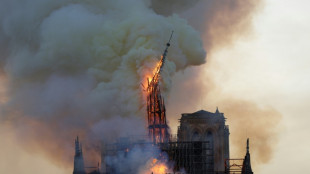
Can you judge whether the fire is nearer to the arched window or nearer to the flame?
the flame

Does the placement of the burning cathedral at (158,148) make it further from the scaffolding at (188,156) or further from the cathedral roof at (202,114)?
the cathedral roof at (202,114)

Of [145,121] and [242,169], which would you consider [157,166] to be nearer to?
[145,121]

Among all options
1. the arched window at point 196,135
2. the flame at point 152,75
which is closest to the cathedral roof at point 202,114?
the arched window at point 196,135

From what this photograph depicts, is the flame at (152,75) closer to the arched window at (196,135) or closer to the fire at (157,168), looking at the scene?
the fire at (157,168)

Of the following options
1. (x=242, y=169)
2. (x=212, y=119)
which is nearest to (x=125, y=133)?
(x=242, y=169)

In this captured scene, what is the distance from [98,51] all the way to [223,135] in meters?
38.9

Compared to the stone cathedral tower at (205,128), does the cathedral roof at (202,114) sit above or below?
above

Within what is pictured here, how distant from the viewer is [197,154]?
138 metres

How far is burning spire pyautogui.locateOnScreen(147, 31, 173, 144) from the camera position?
13412cm

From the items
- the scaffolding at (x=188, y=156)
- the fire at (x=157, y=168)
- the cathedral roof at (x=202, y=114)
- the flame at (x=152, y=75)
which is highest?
the flame at (x=152, y=75)

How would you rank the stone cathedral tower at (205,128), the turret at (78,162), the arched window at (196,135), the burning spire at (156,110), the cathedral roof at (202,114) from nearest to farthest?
the burning spire at (156,110) → the turret at (78,162) → the arched window at (196,135) → the stone cathedral tower at (205,128) → the cathedral roof at (202,114)

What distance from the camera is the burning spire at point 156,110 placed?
5281 inches

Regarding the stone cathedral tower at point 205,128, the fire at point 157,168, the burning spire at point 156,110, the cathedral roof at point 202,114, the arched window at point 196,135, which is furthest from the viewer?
the cathedral roof at point 202,114

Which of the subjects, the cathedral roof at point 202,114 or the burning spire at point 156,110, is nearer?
the burning spire at point 156,110
